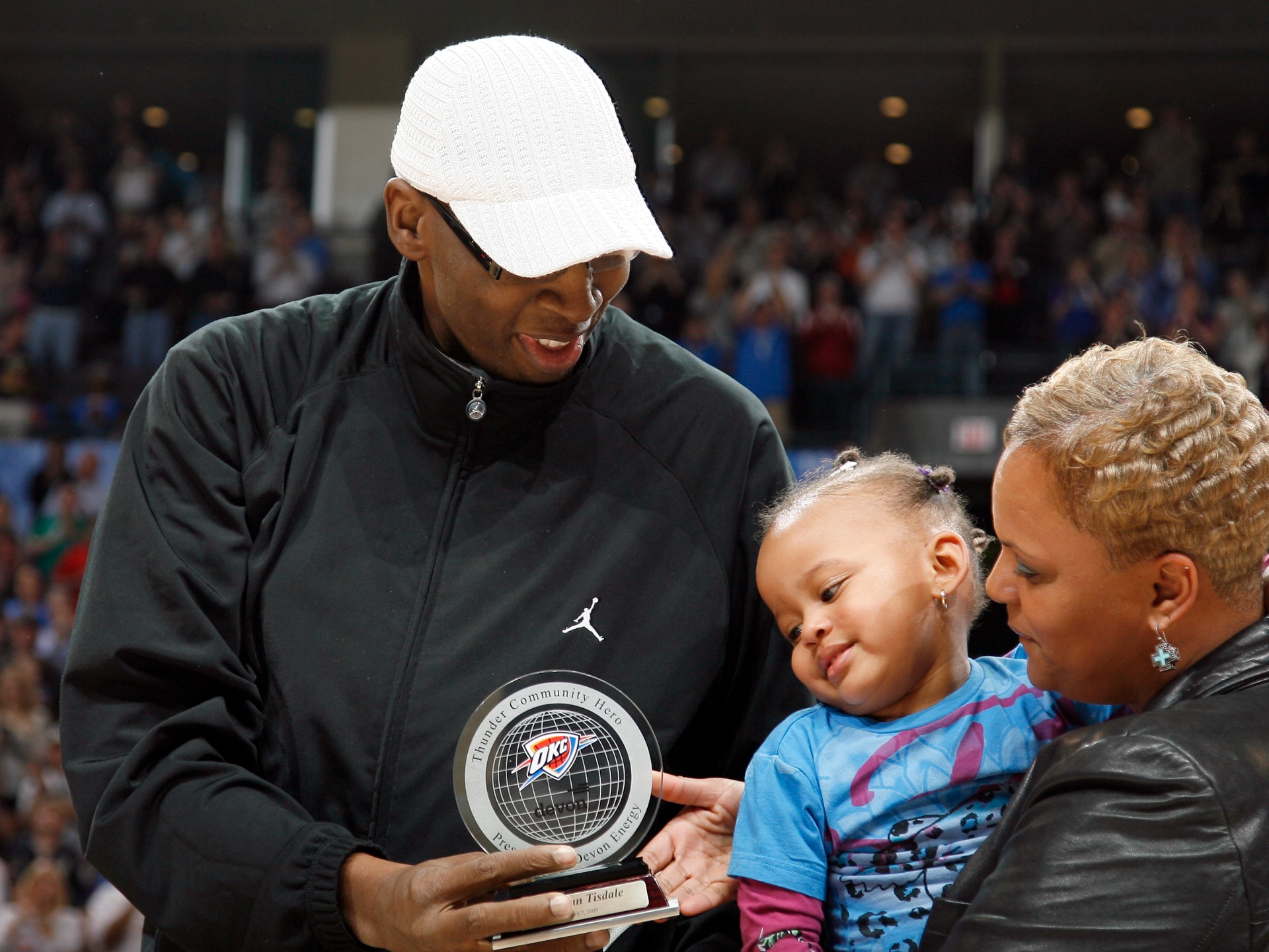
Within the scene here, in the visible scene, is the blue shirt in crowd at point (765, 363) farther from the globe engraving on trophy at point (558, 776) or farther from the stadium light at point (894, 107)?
the globe engraving on trophy at point (558, 776)

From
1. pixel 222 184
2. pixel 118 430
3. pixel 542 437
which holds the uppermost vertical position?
pixel 542 437

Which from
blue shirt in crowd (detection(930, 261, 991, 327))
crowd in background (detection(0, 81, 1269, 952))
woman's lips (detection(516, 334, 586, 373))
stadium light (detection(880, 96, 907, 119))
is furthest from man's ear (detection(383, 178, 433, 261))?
stadium light (detection(880, 96, 907, 119))

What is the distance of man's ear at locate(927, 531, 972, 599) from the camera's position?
1642mm

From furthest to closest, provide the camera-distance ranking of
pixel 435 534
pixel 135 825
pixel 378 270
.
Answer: pixel 378 270
pixel 435 534
pixel 135 825

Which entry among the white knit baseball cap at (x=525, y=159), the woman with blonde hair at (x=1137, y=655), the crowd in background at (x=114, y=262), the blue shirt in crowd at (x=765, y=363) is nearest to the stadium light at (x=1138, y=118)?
the blue shirt in crowd at (x=765, y=363)

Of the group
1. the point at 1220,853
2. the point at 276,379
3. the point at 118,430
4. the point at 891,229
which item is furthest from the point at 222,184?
the point at 1220,853

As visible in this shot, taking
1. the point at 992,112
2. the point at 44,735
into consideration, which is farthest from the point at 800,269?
the point at 44,735

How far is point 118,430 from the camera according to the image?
905cm

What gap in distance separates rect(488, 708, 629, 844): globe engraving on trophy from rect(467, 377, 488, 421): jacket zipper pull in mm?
352

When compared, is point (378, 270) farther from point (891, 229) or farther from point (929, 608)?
point (891, 229)

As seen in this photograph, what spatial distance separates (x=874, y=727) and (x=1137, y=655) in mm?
384

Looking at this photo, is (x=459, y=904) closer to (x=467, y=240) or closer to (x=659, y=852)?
(x=659, y=852)

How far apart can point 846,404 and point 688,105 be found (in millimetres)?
4774

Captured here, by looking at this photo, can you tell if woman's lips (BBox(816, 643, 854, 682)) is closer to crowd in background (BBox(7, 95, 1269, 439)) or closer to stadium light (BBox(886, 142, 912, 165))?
crowd in background (BBox(7, 95, 1269, 439))
